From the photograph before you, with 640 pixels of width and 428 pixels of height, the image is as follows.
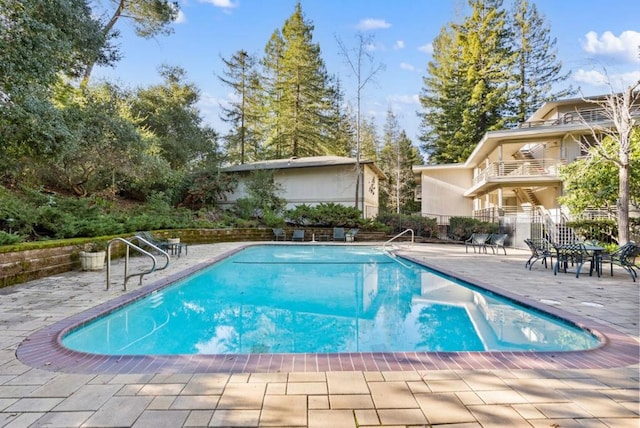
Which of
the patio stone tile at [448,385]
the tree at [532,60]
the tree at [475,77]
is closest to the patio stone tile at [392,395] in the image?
the patio stone tile at [448,385]

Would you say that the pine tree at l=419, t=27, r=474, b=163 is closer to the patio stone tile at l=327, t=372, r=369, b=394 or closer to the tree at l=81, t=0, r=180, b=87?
the tree at l=81, t=0, r=180, b=87

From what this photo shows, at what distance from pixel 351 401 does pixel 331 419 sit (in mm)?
242

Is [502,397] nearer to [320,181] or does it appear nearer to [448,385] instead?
[448,385]

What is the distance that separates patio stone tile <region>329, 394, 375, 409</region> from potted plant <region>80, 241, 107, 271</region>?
7.28 metres

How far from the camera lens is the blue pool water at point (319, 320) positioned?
378 cm

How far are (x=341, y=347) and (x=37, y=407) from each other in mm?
2686

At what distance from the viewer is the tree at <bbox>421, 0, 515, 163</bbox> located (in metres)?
26.8

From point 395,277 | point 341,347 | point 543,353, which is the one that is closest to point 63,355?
point 341,347

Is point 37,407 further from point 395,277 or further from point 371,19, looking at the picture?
point 371,19

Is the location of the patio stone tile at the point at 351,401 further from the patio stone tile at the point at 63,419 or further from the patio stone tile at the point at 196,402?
the patio stone tile at the point at 63,419

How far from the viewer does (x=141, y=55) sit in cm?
1472

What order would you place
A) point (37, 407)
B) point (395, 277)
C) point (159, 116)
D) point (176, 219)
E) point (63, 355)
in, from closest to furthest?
point (37, 407) → point (63, 355) → point (395, 277) → point (176, 219) → point (159, 116)

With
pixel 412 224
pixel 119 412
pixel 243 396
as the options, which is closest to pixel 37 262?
pixel 119 412

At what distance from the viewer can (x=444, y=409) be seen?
2109 millimetres
